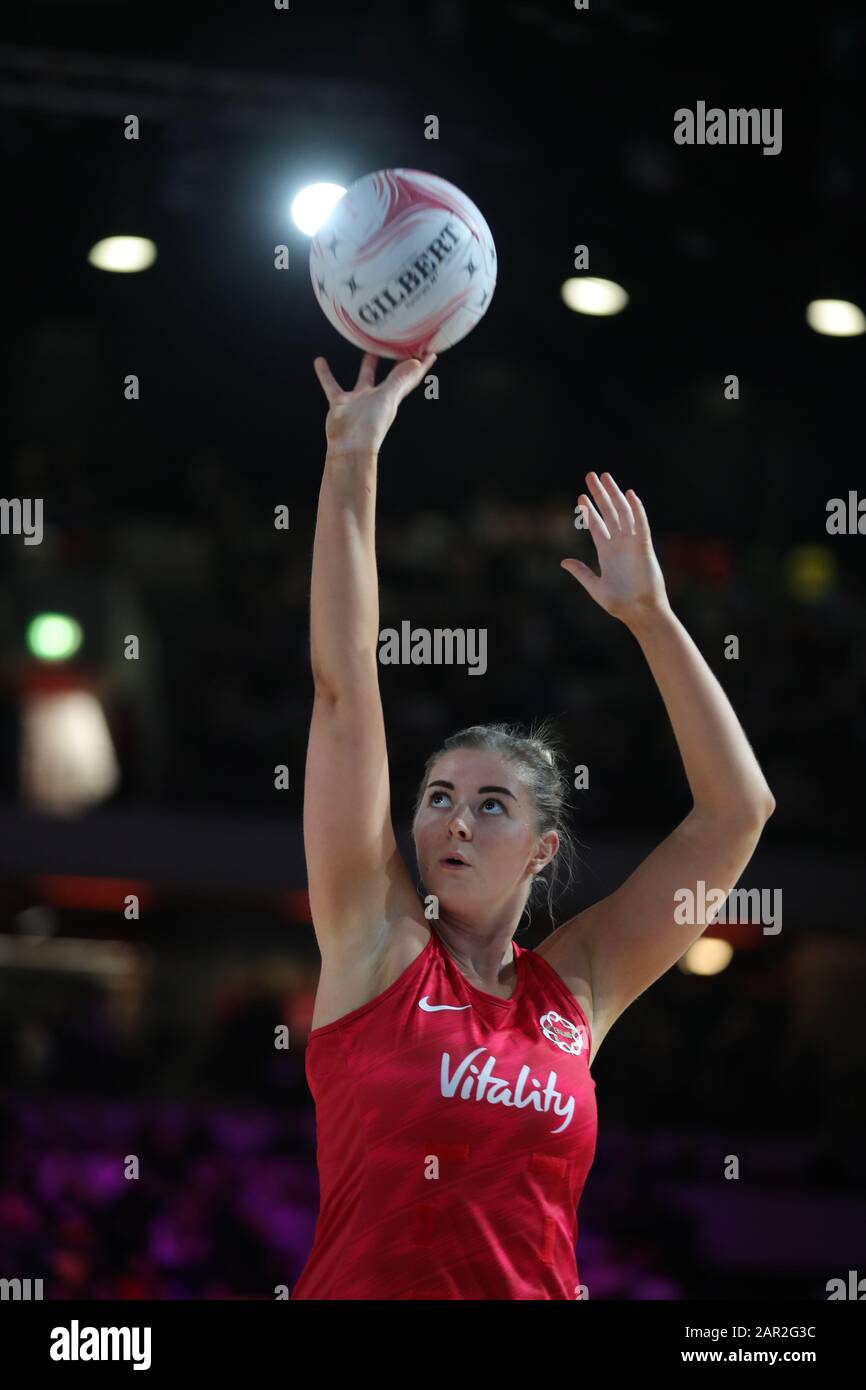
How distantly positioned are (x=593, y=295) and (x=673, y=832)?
677 cm

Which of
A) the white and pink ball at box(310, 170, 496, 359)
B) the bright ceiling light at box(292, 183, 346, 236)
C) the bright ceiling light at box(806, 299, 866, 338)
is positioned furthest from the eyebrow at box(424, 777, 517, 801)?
the bright ceiling light at box(806, 299, 866, 338)

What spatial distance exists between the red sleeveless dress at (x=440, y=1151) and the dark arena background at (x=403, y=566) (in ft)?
0.66

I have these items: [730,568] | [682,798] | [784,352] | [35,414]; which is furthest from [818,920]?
[35,414]

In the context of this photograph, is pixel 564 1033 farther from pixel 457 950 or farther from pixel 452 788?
pixel 452 788

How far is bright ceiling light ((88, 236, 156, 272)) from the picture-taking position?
8336 millimetres

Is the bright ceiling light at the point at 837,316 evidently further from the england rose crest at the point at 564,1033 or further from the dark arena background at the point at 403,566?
the england rose crest at the point at 564,1033

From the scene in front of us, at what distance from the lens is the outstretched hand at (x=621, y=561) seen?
3164 millimetres

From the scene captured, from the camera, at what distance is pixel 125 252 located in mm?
8547

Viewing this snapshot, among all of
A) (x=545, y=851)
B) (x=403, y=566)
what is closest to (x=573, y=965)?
(x=545, y=851)

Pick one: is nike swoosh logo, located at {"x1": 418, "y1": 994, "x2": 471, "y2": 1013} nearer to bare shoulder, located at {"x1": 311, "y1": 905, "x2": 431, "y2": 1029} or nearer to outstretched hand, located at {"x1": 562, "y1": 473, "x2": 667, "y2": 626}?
bare shoulder, located at {"x1": 311, "y1": 905, "x2": 431, "y2": 1029}

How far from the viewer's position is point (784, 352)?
10.5 metres

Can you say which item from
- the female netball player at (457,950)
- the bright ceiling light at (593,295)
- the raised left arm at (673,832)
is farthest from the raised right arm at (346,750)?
the bright ceiling light at (593,295)
